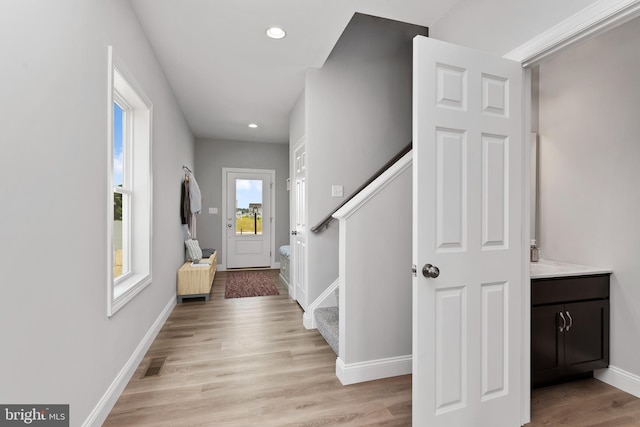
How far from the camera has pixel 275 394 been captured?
77.8 inches

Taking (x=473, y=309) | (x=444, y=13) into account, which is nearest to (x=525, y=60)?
(x=444, y=13)

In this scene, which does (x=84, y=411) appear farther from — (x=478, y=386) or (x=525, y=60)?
(x=525, y=60)

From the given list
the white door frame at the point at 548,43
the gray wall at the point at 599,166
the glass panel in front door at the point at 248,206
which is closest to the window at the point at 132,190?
the white door frame at the point at 548,43

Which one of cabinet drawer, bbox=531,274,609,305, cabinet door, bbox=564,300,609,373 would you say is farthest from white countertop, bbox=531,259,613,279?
cabinet door, bbox=564,300,609,373

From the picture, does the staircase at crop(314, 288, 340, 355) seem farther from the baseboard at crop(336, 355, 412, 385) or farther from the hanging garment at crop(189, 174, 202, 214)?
the hanging garment at crop(189, 174, 202, 214)

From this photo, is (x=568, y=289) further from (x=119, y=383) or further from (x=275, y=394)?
(x=119, y=383)

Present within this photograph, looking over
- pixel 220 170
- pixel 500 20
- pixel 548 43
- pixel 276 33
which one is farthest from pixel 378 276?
pixel 220 170

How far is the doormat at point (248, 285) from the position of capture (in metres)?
4.44

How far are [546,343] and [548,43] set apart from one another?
1777mm

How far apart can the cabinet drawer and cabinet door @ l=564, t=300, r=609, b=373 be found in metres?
0.05

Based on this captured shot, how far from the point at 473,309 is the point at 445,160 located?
76 centimetres

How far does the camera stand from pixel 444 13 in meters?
2.16

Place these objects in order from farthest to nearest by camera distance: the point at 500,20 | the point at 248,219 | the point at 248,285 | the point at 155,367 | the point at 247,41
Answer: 1. the point at 248,219
2. the point at 248,285
3. the point at 247,41
4. the point at 155,367
5. the point at 500,20

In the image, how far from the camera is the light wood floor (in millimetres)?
1742
